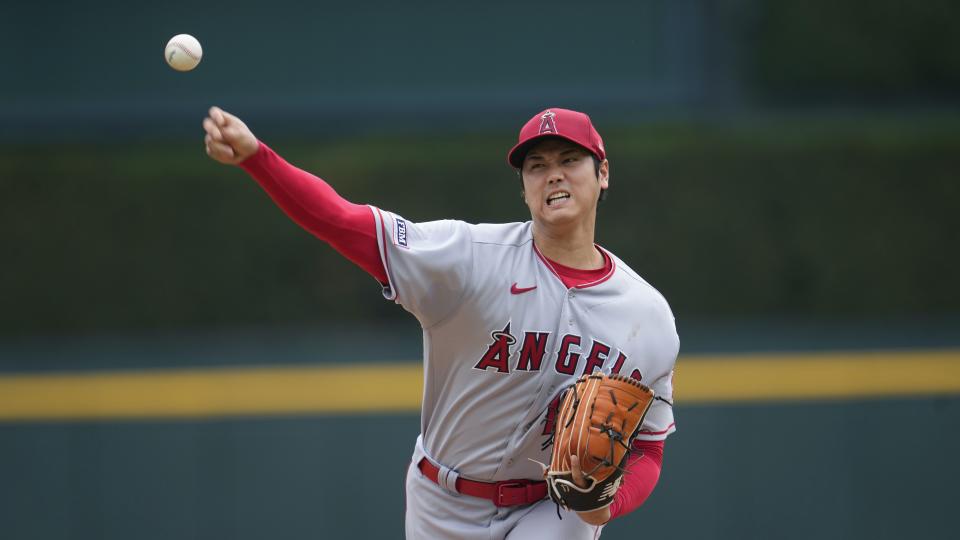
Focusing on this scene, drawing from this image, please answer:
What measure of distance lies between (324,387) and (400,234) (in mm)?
2734

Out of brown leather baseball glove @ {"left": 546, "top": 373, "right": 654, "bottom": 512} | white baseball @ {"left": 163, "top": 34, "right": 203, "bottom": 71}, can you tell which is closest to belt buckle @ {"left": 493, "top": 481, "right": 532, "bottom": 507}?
brown leather baseball glove @ {"left": 546, "top": 373, "right": 654, "bottom": 512}

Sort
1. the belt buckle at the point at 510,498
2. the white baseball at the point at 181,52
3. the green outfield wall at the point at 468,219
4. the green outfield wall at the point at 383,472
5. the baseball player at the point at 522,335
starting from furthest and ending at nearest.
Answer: the green outfield wall at the point at 468,219, the green outfield wall at the point at 383,472, the belt buckle at the point at 510,498, the baseball player at the point at 522,335, the white baseball at the point at 181,52

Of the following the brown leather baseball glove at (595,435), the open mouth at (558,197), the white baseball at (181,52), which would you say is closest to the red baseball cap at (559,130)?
the open mouth at (558,197)

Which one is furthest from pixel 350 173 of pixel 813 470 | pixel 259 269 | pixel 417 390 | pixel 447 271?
pixel 447 271

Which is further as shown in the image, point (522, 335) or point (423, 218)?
point (423, 218)

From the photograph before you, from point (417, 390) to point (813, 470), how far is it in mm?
1777

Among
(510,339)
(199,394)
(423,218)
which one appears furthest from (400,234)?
(199,394)

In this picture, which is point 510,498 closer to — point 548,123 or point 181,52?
point 548,123

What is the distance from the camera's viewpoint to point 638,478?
9.50 ft

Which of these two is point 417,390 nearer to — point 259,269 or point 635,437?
point 259,269

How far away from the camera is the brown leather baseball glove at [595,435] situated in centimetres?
262

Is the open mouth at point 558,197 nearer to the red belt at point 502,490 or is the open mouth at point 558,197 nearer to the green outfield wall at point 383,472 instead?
the red belt at point 502,490

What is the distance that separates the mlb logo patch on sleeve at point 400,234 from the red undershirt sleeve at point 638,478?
0.77 metres

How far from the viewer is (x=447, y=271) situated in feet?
8.82
